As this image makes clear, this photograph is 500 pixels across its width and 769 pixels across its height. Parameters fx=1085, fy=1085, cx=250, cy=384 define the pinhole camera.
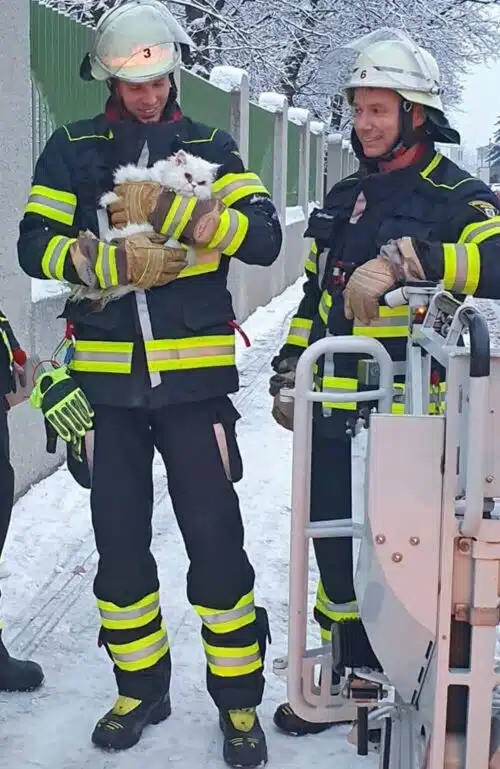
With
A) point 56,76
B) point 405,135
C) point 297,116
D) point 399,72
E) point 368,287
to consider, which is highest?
point 297,116

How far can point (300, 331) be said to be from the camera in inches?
138

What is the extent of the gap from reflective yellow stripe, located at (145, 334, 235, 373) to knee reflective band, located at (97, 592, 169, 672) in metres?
0.72

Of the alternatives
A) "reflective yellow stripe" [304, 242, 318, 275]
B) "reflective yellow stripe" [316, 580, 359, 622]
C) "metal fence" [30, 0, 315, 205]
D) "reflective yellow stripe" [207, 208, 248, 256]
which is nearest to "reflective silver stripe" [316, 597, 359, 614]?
"reflective yellow stripe" [316, 580, 359, 622]

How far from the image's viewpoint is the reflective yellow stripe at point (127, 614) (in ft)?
10.6

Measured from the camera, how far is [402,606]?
6.62 ft

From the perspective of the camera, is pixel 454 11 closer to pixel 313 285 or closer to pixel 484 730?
pixel 313 285

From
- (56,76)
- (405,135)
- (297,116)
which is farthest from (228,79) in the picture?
(405,135)

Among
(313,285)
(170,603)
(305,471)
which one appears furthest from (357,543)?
(170,603)

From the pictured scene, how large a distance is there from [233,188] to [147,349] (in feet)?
1.72

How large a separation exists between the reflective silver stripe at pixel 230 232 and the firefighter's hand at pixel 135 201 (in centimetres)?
21

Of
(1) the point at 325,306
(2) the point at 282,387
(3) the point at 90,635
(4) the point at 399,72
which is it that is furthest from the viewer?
(3) the point at 90,635

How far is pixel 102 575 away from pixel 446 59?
22.5 m

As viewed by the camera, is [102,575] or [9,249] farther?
[9,249]

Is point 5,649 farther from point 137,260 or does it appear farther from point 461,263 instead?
point 461,263
